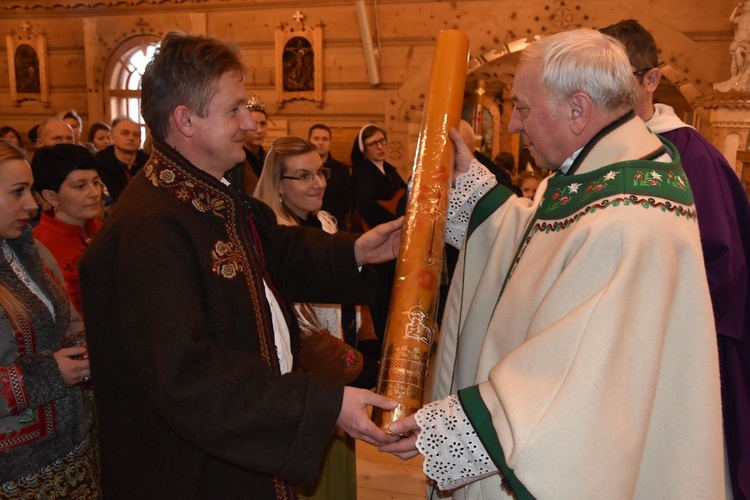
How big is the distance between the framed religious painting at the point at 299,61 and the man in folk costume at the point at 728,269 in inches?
298

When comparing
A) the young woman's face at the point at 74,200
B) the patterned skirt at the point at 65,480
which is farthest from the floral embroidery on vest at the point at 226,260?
the young woman's face at the point at 74,200

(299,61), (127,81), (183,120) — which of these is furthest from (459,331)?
(127,81)

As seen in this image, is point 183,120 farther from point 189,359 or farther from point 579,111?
point 579,111

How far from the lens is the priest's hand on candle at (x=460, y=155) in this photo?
6.85 feet

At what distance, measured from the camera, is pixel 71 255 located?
290cm

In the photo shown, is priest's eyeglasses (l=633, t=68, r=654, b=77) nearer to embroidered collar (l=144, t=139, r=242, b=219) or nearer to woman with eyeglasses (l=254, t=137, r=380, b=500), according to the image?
woman with eyeglasses (l=254, t=137, r=380, b=500)

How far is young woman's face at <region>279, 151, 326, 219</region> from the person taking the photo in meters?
3.18

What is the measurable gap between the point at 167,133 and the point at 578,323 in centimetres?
108

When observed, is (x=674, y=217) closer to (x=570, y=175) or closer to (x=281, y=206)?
(x=570, y=175)

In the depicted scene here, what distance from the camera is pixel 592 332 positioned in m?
1.39

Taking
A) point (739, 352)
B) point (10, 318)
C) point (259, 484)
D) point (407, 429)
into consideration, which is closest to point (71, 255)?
point (10, 318)

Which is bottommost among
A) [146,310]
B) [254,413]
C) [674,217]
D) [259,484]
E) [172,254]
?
[259,484]

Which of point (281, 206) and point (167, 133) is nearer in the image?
point (167, 133)

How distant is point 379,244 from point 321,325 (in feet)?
2.63
